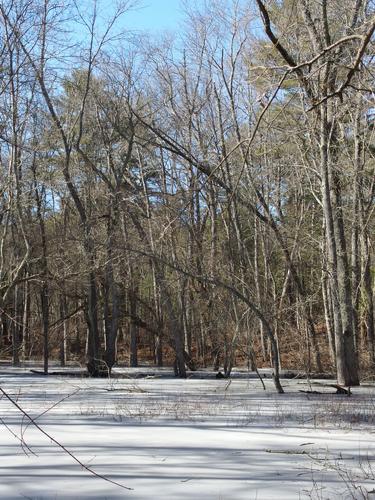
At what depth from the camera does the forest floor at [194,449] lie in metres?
4.54

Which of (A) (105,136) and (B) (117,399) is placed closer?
(B) (117,399)

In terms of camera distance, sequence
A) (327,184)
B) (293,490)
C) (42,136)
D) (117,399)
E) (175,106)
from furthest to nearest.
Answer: (175,106), (42,136), (327,184), (117,399), (293,490)

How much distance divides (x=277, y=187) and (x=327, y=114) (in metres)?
10.8

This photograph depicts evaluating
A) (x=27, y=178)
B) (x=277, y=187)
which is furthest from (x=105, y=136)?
(x=277, y=187)

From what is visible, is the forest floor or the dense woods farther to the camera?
the dense woods

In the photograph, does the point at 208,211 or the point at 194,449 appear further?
the point at 208,211

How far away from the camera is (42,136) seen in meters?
A: 23.4

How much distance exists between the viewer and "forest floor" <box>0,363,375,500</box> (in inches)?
179

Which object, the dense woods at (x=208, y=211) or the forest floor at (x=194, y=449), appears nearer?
the forest floor at (x=194, y=449)

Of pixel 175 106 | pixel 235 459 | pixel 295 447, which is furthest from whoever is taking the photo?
pixel 175 106

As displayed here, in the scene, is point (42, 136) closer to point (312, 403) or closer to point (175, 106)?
point (175, 106)

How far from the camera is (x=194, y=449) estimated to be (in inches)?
246

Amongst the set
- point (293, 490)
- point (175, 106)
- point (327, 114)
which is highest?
point (175, 106)

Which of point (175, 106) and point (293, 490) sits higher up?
point (175, 106)
